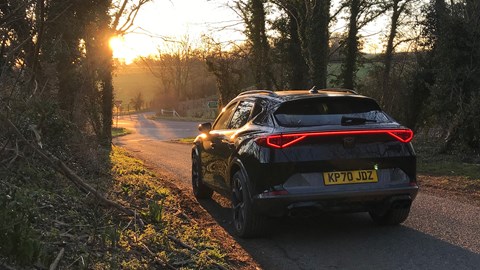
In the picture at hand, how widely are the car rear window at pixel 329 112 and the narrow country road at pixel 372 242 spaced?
139cm

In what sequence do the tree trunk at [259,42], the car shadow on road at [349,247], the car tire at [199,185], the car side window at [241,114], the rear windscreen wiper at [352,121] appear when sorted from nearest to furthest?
the car shadow on road at [349,247], the rear windscreen wiper at [352,121], the car side window at [241,114], the car tire at [199,185], the tree trunk at [259,42]

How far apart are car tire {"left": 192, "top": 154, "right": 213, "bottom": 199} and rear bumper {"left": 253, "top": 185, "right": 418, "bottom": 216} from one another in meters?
2.74

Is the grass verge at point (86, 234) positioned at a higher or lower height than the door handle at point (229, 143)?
lower

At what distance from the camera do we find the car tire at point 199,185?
7.84 metres

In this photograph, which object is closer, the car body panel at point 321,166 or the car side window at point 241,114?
the car body panel at point 321,166

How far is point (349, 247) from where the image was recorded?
5137 millimetres

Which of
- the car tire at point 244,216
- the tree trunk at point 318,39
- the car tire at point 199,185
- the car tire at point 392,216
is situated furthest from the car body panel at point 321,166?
the tree trunk at point 318,39

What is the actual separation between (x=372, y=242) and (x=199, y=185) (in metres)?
3.44

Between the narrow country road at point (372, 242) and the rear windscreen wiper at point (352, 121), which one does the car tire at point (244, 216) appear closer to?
the narrow country road at point (372, 242)

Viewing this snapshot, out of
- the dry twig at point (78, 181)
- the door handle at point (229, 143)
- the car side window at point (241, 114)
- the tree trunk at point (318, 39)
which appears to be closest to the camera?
the dry twig at point (78, 181)

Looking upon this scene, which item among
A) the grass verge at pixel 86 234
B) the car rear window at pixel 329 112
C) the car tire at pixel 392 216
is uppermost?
the car rear window at pixel 329 112

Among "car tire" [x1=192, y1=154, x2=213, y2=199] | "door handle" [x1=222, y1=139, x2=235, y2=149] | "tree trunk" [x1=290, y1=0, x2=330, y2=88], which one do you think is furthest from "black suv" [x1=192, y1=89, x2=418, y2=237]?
"tree trunk" [x1=290, y1=0, x2=330, y2=88]

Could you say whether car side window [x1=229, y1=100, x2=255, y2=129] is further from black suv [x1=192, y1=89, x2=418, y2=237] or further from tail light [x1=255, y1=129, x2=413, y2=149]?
tail light [x1=255, y1=129, x2=413, y2=149]

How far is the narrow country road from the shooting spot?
15.2ft
